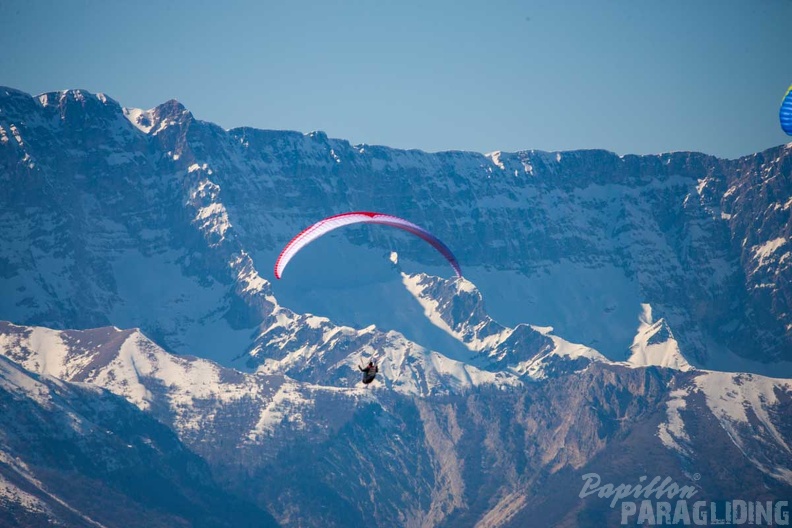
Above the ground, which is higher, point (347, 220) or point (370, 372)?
point (347, 220)

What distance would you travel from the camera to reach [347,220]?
569ft

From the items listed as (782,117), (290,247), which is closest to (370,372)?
(290,247)

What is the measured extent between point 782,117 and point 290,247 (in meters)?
51.5

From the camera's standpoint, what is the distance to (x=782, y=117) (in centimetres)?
17300

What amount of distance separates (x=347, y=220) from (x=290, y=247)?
639cm

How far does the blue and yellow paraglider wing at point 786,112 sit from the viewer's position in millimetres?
170875

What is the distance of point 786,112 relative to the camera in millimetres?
171750

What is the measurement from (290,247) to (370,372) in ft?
49.8

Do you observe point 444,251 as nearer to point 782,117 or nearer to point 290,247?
point 290,247

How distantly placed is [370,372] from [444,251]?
1574 centimetres

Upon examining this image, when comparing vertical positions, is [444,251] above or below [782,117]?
below

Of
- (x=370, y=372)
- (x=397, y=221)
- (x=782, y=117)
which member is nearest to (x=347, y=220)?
(x=397, y=221)

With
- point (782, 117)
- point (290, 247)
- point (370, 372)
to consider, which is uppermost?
point (782, 117)

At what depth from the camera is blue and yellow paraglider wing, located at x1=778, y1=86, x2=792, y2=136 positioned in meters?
171
